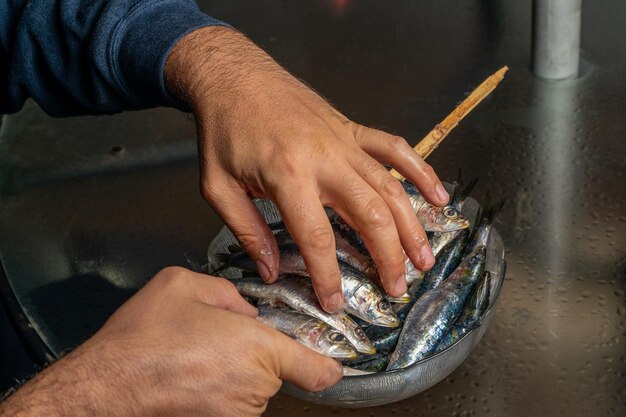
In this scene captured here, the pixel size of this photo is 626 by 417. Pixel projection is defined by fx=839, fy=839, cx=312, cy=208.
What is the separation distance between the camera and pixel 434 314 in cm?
119

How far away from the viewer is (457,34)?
2.04m

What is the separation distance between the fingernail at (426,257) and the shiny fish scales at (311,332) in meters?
0.16

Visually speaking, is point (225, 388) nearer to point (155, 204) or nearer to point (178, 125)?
point (155, 204)

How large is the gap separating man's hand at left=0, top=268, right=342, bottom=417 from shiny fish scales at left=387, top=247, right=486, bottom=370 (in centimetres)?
20

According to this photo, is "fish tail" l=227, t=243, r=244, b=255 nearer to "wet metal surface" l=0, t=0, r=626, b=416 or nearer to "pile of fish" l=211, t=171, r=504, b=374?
"pile of fish" l=211, t=171, r=504, b=374

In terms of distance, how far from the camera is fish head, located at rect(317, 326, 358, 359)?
1.10 metres

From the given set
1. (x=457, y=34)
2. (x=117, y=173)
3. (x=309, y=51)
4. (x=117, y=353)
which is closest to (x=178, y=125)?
(x=117, y=173)

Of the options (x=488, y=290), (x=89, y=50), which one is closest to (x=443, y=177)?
(x=488, y=290)

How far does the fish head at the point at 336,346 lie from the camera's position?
3.61ft

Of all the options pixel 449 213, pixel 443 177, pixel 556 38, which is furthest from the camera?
pixel 556 38

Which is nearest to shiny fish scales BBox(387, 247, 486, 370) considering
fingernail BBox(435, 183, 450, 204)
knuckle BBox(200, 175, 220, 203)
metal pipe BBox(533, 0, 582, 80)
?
fingernail BBox(435, 183, 450, 204)

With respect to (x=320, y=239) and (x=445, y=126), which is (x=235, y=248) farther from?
(x=445, y=126)

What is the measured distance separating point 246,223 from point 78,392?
37 centimetres

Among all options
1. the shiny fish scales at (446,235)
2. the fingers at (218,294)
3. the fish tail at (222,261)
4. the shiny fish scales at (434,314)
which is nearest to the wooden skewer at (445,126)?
the shiny fish scales at (446,235)
